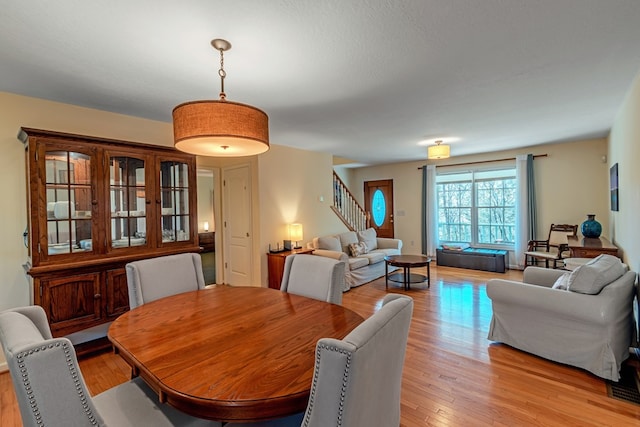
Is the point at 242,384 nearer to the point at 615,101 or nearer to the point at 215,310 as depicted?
the point at 215,310

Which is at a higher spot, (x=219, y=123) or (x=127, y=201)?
(x=219, y=123)

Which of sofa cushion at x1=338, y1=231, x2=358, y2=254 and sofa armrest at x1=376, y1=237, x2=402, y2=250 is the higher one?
sofa cushion at x1=338, y1=231, x2=358, y2=254

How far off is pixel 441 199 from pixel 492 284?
15.0ft

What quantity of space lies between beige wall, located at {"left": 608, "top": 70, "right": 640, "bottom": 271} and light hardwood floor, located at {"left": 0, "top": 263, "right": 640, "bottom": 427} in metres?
1.36

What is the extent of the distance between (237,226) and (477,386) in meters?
3.91

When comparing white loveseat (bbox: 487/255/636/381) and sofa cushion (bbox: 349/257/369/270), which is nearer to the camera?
white loveseat (bbox: 487/255/636/381)

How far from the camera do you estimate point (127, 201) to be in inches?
118

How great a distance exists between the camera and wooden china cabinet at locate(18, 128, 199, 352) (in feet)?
8.06

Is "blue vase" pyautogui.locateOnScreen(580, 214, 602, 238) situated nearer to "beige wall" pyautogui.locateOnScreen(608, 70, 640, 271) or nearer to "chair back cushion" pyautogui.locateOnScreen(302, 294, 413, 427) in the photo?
"beige wall" pyautogui.locateOnScreen(608, 70, 640, 271)

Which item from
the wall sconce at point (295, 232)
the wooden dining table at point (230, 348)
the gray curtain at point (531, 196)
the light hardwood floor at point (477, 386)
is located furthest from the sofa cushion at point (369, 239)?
the wooden dining table at point (230, 348)

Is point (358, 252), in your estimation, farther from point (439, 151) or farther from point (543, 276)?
point (543, 276)

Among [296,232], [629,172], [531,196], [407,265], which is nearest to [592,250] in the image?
[629,172]

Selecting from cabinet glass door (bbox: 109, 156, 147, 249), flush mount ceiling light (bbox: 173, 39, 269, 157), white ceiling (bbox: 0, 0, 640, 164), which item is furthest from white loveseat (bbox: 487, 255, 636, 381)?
cabinet glass door (bbox: 109, 156, 147, 249)

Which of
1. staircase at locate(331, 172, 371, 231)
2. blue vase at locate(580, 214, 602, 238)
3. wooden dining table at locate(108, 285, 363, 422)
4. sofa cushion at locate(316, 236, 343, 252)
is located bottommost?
wooden dining table at locate(108, 285, 363, 422)
